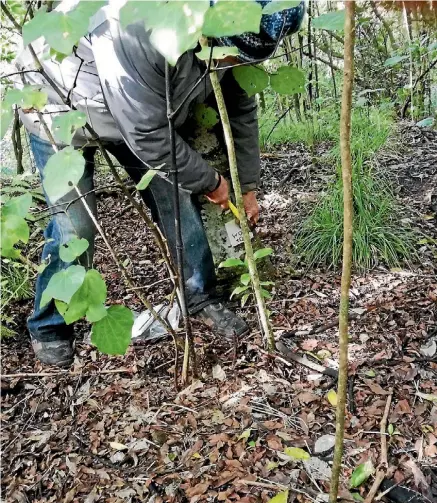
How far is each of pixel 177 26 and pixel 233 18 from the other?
7.6 inches

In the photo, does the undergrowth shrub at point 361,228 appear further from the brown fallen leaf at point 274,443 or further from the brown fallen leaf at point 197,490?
the brown fallen leaf at point 197,490

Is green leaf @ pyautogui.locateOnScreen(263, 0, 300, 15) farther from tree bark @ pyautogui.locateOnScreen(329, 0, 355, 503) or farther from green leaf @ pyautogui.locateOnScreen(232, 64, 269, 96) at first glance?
green leaf @ pyautogui.locateOnScreen(232, 64, 269, 96)

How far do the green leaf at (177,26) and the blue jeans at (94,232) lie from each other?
4.31ft

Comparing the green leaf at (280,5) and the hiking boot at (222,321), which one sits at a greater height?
the green leaf at (280,5)

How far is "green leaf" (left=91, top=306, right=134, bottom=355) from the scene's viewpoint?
1510mm

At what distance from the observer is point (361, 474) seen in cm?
145

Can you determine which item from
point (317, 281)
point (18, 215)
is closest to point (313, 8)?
point (317, 281)

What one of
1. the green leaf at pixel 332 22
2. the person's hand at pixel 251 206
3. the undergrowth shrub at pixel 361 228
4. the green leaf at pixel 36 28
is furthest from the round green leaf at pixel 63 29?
the undergrowth shrub at pixel 361 228

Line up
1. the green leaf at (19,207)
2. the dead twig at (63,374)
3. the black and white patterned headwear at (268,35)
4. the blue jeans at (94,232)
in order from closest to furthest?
the green leaf at (19,207) → the black and white patterned headwear at (268,35) → the dead twig at (63,374) → the blue jeans at (94,232)

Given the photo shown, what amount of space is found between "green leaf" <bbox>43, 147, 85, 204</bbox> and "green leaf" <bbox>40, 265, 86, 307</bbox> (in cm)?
28

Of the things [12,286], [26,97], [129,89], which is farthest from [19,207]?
[12,286]

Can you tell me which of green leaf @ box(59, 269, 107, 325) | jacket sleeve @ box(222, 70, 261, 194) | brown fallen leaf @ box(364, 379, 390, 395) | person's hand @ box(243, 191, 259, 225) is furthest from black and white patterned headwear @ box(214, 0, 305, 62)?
brown fallen leaf @ box(364, 379, 390, 395)

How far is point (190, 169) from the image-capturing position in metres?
2.04

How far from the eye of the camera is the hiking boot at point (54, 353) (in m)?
2.23
